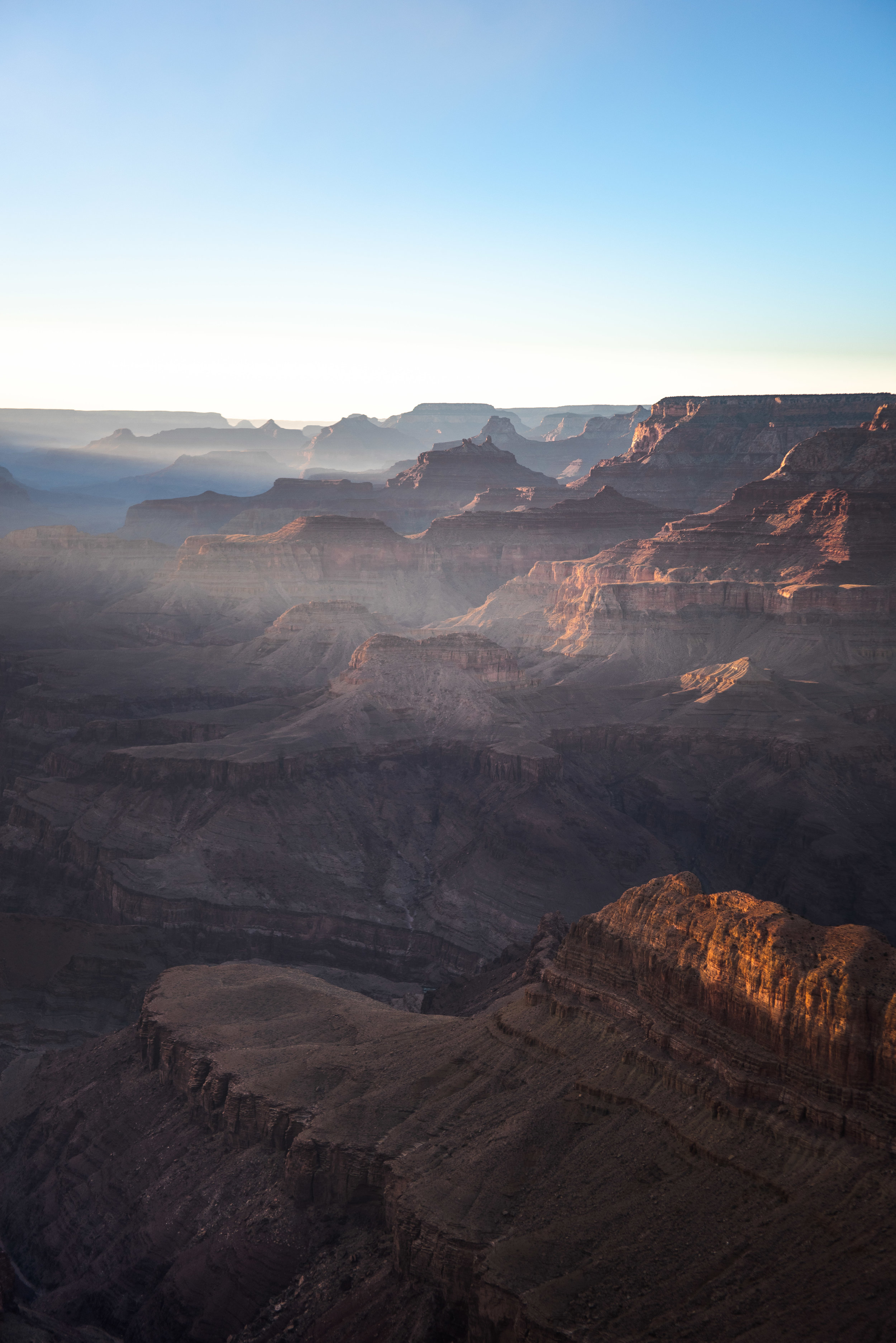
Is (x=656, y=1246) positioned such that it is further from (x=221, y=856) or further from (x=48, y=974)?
(x=221, y=856)

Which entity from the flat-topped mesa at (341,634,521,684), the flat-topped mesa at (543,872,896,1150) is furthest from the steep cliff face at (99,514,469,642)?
the flat-topped mesa at (543,872,896,1150)

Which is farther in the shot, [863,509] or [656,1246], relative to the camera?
[863,509]

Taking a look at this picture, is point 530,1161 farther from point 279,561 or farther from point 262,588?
point 279,561

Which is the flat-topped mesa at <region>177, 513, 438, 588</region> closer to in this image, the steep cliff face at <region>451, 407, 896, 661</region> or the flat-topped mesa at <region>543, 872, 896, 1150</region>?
the steep cliff face at <region>451, 407, 896, 661</region>

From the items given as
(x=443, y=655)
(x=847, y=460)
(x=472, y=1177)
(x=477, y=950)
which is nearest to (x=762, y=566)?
(x=847, y=460)

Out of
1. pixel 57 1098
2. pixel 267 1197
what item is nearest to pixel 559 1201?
pixel 267 1197

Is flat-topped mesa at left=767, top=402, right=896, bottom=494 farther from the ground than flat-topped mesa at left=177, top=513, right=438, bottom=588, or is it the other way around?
flat-topped mesa at left=767, top=402, right=896, bottom=494
